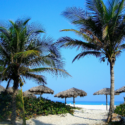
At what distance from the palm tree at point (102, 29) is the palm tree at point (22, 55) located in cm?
160

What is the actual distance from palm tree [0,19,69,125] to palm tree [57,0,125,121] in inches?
63.0

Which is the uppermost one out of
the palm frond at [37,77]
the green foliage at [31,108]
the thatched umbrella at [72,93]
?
the palm frond at [37,77]

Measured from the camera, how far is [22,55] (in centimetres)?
842

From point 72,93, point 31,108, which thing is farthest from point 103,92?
→ point 31,108

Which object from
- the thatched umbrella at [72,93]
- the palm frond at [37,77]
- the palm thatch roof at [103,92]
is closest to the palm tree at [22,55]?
the palm frond at [37,77]

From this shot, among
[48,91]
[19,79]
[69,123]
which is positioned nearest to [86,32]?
[19,79]

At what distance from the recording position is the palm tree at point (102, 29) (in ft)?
32.5

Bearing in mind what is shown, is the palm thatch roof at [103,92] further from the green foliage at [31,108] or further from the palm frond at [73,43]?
the palm frond at [73,43]

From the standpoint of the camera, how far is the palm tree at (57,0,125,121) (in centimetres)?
991

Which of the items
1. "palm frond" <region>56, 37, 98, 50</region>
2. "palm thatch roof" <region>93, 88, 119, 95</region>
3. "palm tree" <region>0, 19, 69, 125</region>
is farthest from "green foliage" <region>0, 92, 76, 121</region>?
"palm thatch roof" <region>93, 88, 119, 95</region>

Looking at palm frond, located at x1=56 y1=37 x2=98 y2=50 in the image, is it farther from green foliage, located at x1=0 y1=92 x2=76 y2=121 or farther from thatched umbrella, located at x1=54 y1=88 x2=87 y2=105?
thatched umbrella, located at x1=54 y1=88 x2=87 y2=105

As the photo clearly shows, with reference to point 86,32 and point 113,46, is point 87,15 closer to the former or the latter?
point 86,32

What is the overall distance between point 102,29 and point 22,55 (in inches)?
184

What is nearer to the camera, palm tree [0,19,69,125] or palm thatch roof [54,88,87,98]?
palm tree [0,19,69,125]
